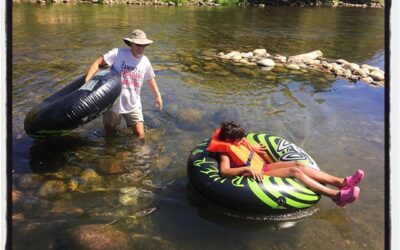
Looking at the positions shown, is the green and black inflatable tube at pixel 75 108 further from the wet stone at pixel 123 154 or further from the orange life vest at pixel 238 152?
the orange life vest at pixel 238 152

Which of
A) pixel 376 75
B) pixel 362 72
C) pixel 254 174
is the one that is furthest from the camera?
pixel 362 72

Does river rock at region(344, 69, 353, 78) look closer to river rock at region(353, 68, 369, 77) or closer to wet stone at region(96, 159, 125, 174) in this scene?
river rock at region(353, 68, 369, 77)

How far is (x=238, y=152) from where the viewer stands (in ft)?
17.8

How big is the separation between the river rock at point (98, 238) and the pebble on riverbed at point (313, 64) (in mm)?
9370

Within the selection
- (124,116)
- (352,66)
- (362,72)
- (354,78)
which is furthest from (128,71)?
(352,66)

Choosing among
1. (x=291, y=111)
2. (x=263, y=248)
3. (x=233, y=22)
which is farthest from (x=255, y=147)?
(x=233, y=22)

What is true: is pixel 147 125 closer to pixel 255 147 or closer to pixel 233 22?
pixel 255 147

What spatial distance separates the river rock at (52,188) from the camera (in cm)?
550

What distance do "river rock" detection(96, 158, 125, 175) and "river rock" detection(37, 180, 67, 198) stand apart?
2.12ft

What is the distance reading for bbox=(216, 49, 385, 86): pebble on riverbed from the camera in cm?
1230

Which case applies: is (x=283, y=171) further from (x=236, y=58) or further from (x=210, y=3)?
(x=210, y=3)

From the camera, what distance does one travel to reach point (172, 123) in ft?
26.9

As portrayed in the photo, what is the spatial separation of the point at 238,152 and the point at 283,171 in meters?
0.65

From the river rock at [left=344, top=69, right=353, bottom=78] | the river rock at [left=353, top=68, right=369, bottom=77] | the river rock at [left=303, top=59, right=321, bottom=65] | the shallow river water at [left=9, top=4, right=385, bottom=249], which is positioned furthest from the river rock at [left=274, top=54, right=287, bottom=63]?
the river rock at [left=353, top=68, right=369, bottom=77]
